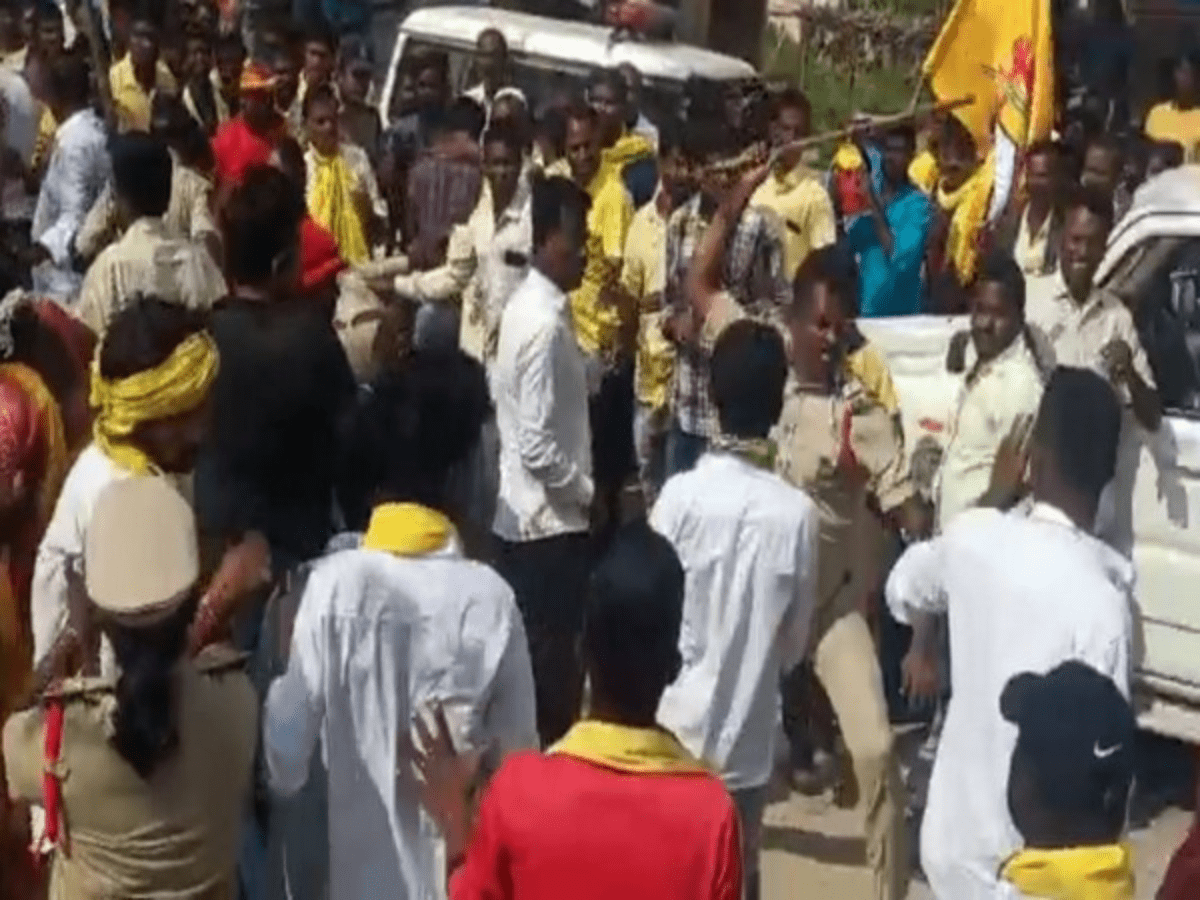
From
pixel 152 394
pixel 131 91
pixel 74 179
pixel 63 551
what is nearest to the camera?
pixel 152 394

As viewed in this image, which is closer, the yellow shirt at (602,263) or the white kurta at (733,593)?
the white kurta at (733,593)

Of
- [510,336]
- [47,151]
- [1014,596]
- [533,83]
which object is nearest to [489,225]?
[510,336]

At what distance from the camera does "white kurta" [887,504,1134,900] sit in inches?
217

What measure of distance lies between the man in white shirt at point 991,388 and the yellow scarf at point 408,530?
11.1ft

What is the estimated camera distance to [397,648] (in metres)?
5.34

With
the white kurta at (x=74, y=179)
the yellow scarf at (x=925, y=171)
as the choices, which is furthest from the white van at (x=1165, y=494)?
the yellow scarf at (x=925, y=171)

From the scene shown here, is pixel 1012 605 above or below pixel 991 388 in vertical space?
above

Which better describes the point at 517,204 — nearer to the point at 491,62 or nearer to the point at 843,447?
the point at 843,447

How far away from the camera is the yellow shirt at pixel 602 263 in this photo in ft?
34.0

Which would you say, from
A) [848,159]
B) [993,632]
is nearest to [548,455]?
[993,632]

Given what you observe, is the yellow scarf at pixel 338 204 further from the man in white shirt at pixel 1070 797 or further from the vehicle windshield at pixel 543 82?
the man in white shirt at pixel 1070 797

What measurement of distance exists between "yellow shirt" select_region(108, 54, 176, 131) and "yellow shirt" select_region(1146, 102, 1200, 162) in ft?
15.8

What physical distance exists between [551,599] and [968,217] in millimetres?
4691

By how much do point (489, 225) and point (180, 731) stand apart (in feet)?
17.4
